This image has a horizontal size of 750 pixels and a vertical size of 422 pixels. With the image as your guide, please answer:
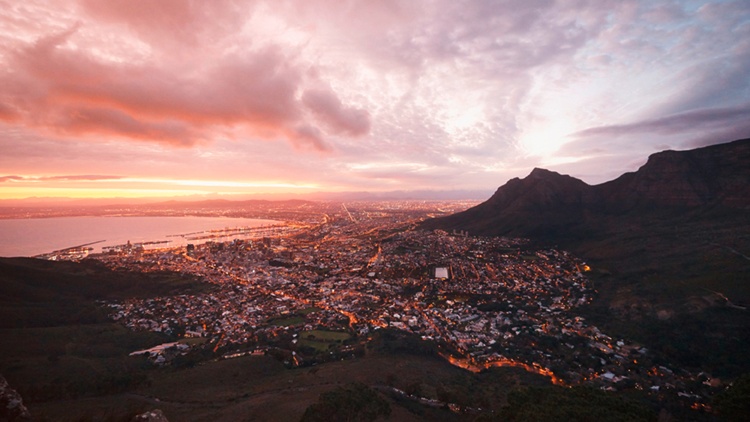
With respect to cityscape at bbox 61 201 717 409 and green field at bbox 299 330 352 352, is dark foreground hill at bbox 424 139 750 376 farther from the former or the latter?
green field at bbox 299 330 352 352

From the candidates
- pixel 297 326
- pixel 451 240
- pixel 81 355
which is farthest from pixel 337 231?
pixel 81 355

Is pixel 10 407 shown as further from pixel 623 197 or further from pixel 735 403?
pixel 623 197

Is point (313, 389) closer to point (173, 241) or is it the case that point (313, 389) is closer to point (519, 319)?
point (519, 319)

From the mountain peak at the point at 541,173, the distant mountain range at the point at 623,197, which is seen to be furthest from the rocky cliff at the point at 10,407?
A: the mountain peak at the point at 541,173

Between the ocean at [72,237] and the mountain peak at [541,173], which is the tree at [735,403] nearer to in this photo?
the mountain peak at [541,173]

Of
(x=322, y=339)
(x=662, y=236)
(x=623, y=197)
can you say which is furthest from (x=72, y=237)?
(x=623, y=197)
